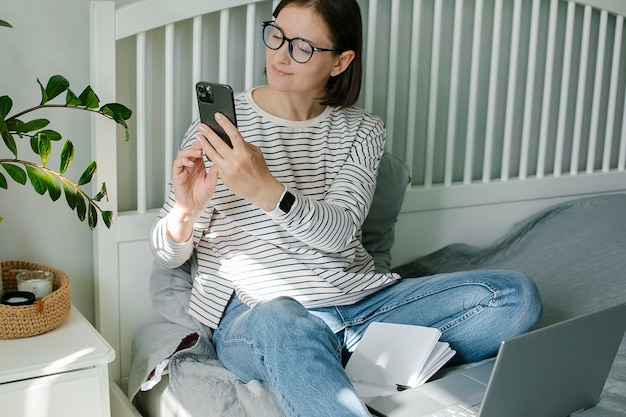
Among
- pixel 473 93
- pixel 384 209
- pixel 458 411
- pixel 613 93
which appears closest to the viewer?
pixel 458 411

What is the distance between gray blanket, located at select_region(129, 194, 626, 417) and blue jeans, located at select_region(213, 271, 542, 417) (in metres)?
0.05

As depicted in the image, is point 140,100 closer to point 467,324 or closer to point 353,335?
point 353,335

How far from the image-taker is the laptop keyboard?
1.33 meters

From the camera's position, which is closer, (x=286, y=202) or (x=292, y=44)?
(x=286, y=202)

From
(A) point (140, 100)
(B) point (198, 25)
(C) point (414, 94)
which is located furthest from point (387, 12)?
(A) point (140, 100)

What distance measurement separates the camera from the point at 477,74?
206cm

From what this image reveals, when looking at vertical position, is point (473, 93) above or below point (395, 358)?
above

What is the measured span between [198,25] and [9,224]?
522 mm

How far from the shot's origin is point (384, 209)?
1.82 metres

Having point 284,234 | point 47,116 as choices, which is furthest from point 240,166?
point 47,116

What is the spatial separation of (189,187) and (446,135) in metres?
0.87

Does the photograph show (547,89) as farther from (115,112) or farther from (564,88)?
(115,112)

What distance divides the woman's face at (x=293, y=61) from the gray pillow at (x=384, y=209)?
1.10 feet

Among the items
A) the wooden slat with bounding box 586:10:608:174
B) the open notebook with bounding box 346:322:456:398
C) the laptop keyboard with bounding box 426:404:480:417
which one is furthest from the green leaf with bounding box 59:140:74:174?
the wooden slat with bounding box 586:10:608:174
